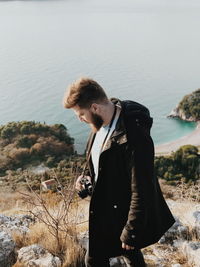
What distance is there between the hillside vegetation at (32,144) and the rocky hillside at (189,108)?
14653 mm

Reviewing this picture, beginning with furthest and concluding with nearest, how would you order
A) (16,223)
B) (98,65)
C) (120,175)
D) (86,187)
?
1. (98,65)
2. (16,223)
3. (86,187)
4. (120,175)

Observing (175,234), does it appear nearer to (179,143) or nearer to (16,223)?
(16,223)

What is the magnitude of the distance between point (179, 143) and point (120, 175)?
32.4 meters

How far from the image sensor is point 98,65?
51906 mm

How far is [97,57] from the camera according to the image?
56.8 meters

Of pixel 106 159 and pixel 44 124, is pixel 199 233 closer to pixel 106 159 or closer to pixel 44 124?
pixel 106 159

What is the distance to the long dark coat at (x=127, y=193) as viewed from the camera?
159 centimetres

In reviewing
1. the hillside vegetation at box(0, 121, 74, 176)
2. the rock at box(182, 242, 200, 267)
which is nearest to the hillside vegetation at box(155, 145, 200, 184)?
the hillside vegetation at box(0, 121, 74, 176)

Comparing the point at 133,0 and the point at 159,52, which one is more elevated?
the point at 133,0

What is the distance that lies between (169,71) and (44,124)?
2621 centimetres

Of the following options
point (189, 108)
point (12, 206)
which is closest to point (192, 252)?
point (12, 206)

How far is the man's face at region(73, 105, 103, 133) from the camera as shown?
168 centimetres

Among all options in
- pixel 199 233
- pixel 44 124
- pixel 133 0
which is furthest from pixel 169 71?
pixel 133 0

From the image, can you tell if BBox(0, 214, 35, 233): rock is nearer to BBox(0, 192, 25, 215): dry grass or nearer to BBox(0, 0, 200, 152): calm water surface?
BBox(0, 192, 25, 215): dry grass
